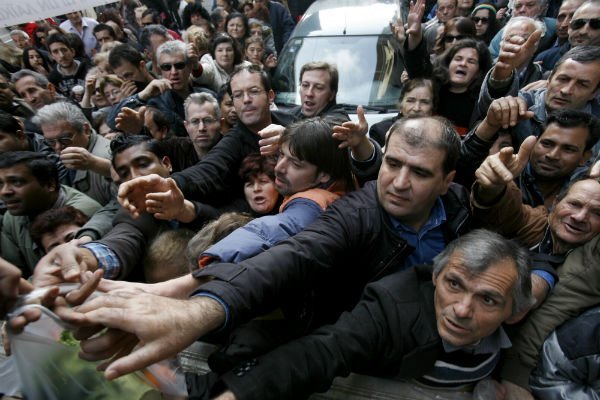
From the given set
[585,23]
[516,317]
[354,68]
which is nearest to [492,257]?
[516,317]

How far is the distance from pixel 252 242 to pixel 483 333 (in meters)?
0.85

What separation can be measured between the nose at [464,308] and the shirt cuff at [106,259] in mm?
1390

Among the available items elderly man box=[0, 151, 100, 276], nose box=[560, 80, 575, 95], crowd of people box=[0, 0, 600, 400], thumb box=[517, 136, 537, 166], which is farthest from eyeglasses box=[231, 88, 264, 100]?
nose box=[560, 80, 575, 95]

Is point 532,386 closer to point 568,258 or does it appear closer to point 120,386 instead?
point 568,258

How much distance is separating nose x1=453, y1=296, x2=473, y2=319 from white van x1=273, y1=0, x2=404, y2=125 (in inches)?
104

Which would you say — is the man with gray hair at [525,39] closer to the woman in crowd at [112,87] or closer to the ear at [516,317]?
the ear at [516,317]

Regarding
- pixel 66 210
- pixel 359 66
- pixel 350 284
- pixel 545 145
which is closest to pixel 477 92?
pixel 545 145

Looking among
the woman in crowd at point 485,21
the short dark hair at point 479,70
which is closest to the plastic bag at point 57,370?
the short dark hair at point 479,70

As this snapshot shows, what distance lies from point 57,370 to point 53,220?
56.4 inches

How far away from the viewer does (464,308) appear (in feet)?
4.15

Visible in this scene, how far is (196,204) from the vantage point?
2.10 meters

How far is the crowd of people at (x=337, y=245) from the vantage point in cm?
116

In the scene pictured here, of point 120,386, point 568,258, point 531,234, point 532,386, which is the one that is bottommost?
point 532,386

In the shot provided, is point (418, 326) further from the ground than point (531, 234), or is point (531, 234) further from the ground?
point (418, 326)
